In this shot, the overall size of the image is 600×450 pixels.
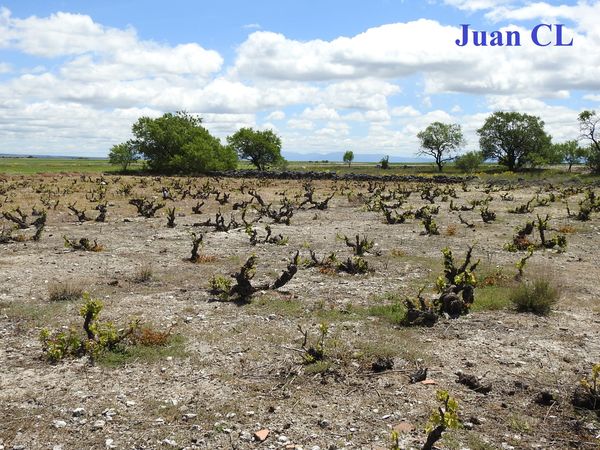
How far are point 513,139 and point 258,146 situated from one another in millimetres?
43485

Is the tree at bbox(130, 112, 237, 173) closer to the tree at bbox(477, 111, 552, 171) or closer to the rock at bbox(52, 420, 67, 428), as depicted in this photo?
the tree at bbox(477, 111, 552, 171)

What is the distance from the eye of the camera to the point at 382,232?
881 inches

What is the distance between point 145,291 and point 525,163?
8861 cm

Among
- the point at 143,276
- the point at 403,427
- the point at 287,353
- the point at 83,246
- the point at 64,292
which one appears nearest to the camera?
the point at 403,427

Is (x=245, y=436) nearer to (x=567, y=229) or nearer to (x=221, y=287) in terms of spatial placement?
(x=221, y=287)

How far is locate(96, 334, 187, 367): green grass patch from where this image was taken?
334 inches

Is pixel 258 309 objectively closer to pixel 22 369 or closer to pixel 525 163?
pixel 22 369

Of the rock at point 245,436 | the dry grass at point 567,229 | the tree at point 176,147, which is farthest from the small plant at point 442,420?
the tree at point 176,147

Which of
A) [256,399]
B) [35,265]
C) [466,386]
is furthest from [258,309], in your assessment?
[35,265]

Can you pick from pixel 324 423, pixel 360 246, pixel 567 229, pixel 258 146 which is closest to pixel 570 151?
pixel 258 146

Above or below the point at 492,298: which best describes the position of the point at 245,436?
below

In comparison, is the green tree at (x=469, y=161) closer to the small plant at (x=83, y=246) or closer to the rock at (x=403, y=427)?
the small plant at (x=83, y=246)

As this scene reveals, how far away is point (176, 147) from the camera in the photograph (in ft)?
250

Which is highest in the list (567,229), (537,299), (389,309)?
(567,229)
